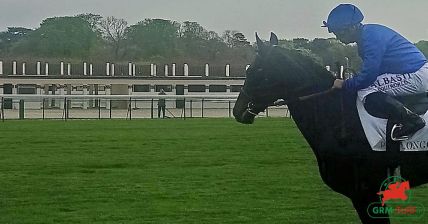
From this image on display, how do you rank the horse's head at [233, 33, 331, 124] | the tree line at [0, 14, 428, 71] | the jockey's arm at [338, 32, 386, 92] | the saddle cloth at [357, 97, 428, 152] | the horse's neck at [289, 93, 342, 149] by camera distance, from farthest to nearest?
the tree line at [0, 14, 428, 71] < the horse's head at [233, 33, 331, 124] < the horse's neck at [289, 93, 342, 149] < the saddle cloth at [357, 97, 428, 152] < the jockey's arm at [338, 32, 386, 92]

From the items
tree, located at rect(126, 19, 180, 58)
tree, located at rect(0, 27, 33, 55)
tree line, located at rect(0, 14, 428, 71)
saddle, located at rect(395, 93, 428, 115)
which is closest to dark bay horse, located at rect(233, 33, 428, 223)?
saddle, located at rect(395, 93, 428, 115)

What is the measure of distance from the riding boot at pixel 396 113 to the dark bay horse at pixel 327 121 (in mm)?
131

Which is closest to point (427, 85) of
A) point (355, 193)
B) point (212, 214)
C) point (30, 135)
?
point (355, 193)

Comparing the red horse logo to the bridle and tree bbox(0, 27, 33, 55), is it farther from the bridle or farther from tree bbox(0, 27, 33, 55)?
tree bbox(0, 27, 33, 55)

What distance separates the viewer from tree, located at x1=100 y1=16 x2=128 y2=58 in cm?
4231

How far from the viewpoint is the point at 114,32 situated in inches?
1676

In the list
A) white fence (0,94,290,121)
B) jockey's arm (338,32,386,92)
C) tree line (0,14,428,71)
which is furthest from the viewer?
tree line (0,14,428,71)

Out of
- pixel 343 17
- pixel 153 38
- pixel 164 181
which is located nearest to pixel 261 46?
pixel 343 17

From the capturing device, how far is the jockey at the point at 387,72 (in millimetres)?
4383

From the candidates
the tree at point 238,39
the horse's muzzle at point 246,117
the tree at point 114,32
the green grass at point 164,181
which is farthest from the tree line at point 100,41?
the horse's muzzle at point 246,117

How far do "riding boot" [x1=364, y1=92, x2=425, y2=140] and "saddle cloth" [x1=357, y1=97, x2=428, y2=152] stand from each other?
4 centimetres

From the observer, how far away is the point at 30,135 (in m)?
18.5

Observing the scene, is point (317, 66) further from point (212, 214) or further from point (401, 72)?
point (212, 214)

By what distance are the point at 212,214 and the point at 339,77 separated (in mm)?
2861
